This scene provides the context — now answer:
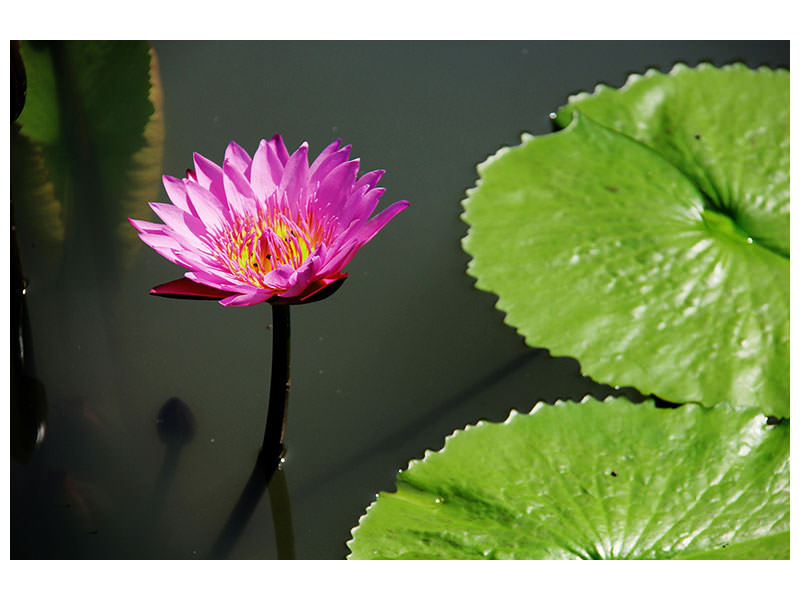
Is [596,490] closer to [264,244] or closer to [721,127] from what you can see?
[264,244]

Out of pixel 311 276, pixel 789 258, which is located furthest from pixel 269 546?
pixel 789 258

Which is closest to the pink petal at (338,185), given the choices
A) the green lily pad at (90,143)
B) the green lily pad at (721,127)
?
the green lily pad at (90,143)

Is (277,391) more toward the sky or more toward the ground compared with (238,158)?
more toward the ground

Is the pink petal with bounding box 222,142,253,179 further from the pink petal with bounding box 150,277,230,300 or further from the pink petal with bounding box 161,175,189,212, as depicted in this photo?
the pink petal with bounding box 150,277,230,300

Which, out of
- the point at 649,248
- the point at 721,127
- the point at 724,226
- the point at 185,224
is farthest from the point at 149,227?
the point at 721,127

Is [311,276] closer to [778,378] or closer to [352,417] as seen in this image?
[352,417]

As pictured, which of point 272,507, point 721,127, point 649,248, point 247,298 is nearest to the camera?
point 247,298

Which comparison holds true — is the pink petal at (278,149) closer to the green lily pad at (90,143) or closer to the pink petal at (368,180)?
the pink petal at (368,180)
